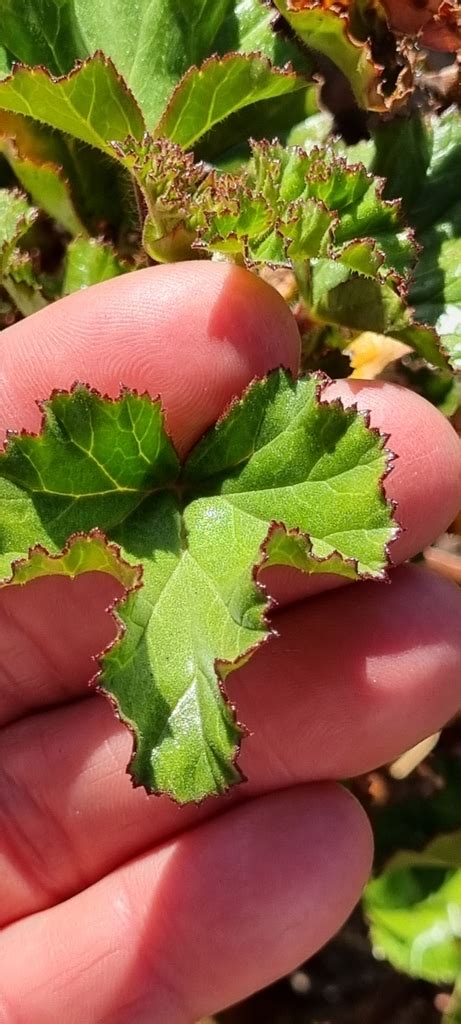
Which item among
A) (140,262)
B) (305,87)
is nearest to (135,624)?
(140,262)

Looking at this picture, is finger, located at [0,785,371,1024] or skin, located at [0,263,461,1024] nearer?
skin, located at [0,263,461,1024]

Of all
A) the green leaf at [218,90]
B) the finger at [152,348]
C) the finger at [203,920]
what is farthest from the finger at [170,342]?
the finger at [203,920]

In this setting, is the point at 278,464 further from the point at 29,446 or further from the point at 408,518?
the point at 29,446

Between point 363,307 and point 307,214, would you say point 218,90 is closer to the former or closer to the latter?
point 307,214

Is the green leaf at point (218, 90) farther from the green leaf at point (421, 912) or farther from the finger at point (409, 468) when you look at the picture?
the green leaf at point (421, 912)

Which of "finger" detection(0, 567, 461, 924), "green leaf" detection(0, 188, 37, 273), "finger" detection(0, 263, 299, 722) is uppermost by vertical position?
"green leaf" detection(0, 188, 37, 273)

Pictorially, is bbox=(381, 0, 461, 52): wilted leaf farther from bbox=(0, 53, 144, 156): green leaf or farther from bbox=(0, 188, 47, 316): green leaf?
bbox=(0, 188, 47, 316): green leaf

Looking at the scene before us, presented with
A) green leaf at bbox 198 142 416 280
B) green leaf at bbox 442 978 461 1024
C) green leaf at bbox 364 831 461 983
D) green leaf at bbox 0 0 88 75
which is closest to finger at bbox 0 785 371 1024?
green leaf at bbox 364 831 461 983
